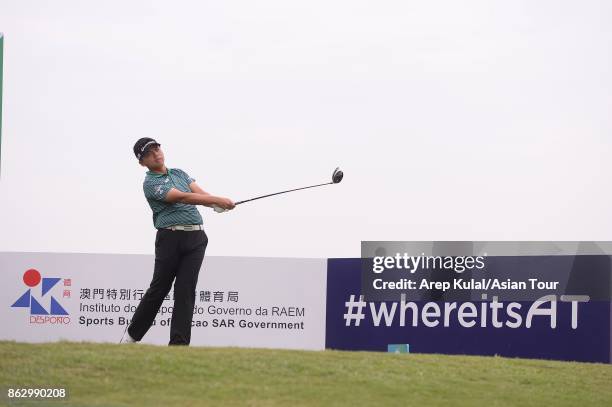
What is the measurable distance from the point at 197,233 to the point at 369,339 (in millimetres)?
5923

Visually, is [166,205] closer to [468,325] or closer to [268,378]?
[268,378]

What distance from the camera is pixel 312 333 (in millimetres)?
15734

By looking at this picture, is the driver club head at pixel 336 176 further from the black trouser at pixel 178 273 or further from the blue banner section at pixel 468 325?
the blue banner section at pixel 468 325

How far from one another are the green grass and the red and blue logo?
7.06 m

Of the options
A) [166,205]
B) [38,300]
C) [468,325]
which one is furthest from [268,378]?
A: [38,300]

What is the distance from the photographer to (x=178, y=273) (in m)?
9.95

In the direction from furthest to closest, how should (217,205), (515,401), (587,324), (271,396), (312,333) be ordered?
1. (312,333)
2. (587,324)
3. (217,205)
4. (515,401)
5. (271,396)

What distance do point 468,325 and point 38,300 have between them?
19.2 feet

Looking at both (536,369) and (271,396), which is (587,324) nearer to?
(536,369)

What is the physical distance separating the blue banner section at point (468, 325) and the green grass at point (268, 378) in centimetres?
494

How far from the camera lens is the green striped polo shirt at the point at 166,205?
9867 millimetres

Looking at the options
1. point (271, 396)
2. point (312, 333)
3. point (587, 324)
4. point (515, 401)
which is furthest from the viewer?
point (312, 333)

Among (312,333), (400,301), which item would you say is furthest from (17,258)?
(400,301)

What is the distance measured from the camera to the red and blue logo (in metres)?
16.2
